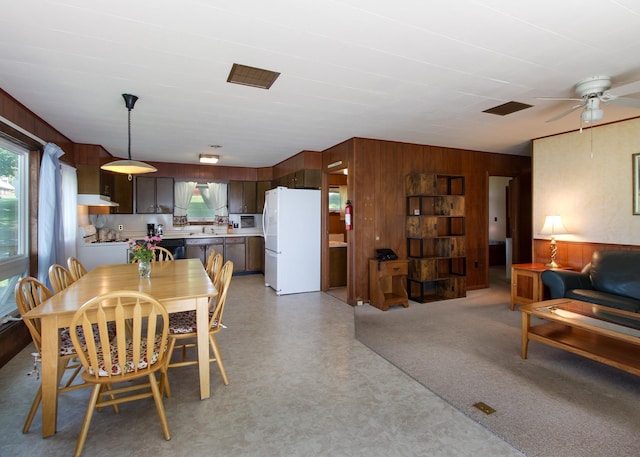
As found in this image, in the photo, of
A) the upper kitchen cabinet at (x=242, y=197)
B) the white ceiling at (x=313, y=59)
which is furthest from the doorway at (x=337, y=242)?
the white ceiling at (x=313, y=59)

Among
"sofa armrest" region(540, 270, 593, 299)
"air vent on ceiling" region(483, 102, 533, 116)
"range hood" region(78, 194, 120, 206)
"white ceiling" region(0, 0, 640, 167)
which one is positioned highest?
"air vent on ceiling" region(483, 102, 533, 116)

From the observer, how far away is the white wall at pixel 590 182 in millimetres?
3951

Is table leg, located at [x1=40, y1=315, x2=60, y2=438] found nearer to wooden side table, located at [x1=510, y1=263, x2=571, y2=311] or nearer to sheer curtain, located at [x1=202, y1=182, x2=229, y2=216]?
wooden side table, located at [x1=510, y1=263, x2=571, y2=311]

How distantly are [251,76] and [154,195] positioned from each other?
498cm

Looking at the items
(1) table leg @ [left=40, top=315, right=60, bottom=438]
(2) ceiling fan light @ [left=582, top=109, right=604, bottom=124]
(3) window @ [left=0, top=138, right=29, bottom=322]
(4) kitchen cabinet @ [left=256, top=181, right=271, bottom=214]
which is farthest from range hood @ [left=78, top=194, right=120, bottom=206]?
(2) ceiling fan light @ [left=582, top=109, right=604, bottom=124]

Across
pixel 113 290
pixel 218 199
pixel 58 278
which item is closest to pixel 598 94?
pixel 113 290

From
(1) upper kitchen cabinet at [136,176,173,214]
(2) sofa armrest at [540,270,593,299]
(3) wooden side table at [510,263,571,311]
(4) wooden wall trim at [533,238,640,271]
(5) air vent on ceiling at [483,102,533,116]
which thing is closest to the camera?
(5) air vent on ceiling at [483,102,533,116]

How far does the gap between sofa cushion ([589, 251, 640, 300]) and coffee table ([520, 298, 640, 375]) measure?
0.76 m

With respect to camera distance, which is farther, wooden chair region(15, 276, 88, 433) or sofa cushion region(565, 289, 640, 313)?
sofa cushion region(565, 289, 640, 313)

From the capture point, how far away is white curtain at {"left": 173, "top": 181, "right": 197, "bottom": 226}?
709cm

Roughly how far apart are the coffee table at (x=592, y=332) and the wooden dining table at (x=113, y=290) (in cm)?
265

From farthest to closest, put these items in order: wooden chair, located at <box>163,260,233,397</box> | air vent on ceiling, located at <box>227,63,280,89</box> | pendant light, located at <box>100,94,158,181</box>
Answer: pendant light, located at <box>100,94,158,181</box> → air vent on ceiling, located at <box>227,63,280,89</box> → wooden chair, located at <box>163,260,233,397</box>

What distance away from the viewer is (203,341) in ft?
7.68

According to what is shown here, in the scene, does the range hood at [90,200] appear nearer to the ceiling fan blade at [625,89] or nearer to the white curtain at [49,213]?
the white curtain at [49,213]
